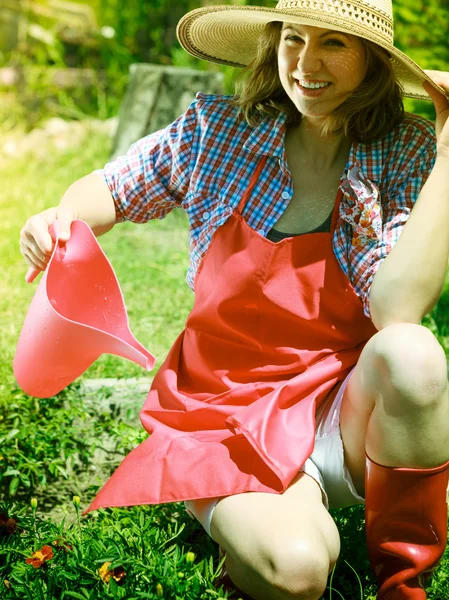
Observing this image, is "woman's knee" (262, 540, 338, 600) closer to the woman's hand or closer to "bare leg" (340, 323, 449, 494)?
"bare leg" (340, 323, 449, 494)

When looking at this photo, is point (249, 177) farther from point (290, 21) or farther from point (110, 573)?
point (110, 573)

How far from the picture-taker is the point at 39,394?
6.83ft

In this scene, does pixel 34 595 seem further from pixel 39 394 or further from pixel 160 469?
pixel 39 394

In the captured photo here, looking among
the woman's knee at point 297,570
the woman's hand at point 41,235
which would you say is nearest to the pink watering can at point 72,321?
the woman's hand at point 41,235

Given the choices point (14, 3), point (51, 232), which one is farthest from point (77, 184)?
point (14, 3)

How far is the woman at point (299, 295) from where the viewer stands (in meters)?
1.80

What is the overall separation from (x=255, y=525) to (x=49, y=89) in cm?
658

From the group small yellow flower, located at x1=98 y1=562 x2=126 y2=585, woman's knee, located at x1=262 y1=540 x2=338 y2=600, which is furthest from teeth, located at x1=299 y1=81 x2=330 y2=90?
small yellow flower, located at x1=98 y1=562 x2=126 y2=585

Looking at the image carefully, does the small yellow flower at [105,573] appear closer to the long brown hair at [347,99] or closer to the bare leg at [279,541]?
the bare leg at [279,541]

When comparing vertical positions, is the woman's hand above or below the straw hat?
below

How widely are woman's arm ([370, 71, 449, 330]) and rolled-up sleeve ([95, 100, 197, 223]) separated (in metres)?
0.58

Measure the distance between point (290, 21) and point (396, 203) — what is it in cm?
48

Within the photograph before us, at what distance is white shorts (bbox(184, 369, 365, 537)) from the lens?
6.44 feet

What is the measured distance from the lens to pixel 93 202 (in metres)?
2.16
